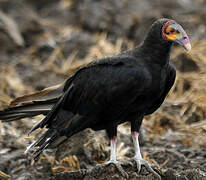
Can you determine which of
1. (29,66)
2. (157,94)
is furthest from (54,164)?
(29,66)

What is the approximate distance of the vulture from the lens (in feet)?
14.3

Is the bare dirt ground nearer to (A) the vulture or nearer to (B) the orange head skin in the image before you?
(A) the vulture

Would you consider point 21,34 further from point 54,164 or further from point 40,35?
point 54,164

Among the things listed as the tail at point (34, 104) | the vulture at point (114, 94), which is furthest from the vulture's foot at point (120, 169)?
the tail at point (34, 104)

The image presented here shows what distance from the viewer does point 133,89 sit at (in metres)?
4.28

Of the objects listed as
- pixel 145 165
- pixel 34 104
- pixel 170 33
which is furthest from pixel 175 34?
pixel 34 104

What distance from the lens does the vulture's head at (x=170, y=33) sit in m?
4.41

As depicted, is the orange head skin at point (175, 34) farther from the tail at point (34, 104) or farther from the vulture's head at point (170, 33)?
the tail at point (34, 104)

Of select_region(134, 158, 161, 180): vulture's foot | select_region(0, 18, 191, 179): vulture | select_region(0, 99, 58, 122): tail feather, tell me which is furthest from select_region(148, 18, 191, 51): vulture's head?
select_region(0, 99, 58, 122): tail feather

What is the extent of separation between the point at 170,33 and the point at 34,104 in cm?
151

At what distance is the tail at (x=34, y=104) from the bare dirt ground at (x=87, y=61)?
67cm

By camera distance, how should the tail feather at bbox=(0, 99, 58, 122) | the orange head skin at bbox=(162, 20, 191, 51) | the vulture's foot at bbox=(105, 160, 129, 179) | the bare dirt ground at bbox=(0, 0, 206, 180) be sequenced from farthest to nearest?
the bare dirt ground at bbox=(0, 0, 206, 180), the tail feather at bbox=(0, 99, 58, 122), the orange head skin at bbox=(162, 20, 191, 51), the vulture's foot at bbox=(105, 160, 129, 179)

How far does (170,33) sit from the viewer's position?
4.45m

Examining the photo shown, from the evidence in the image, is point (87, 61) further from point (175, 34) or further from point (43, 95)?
point (175, 34)
